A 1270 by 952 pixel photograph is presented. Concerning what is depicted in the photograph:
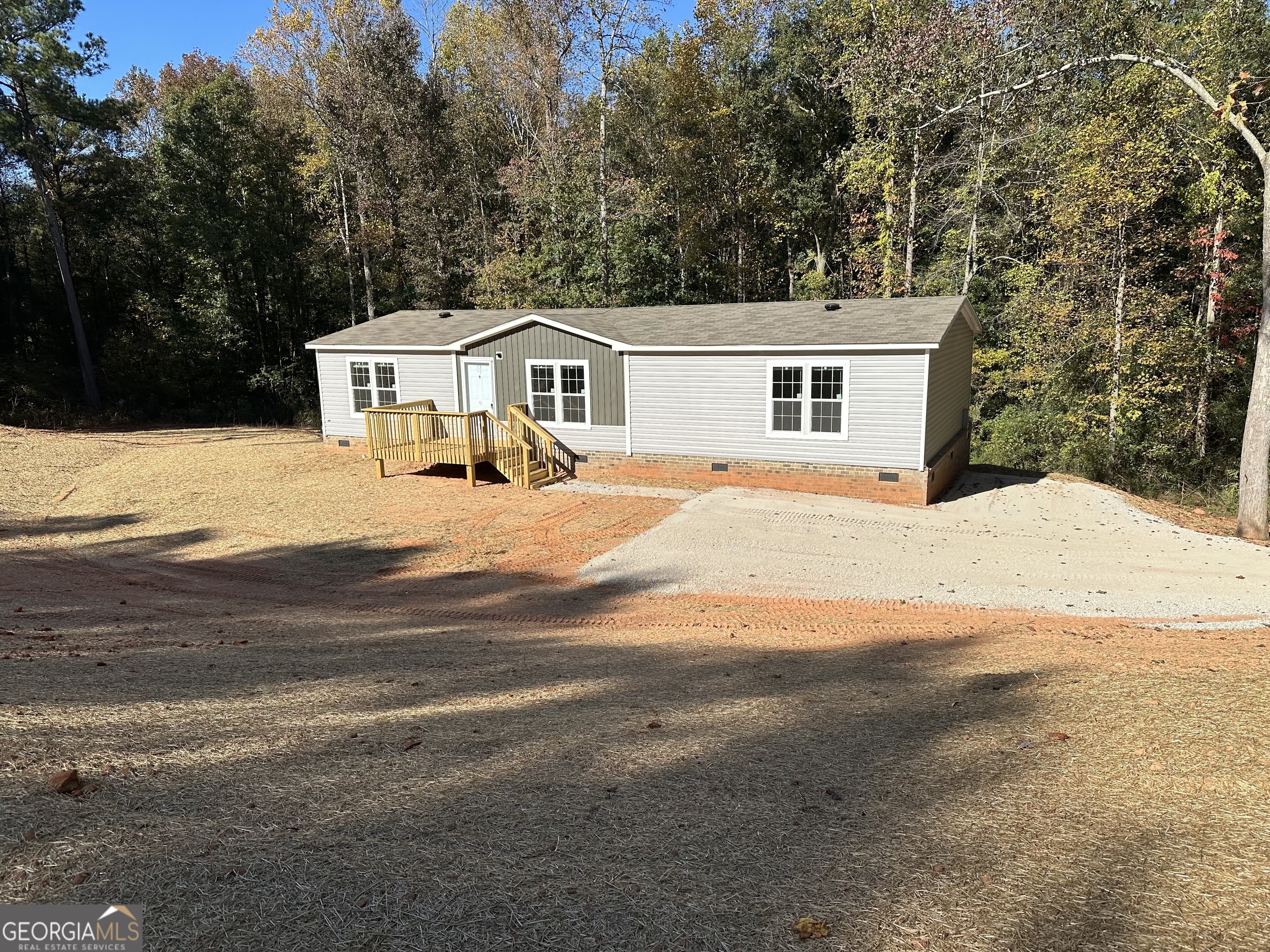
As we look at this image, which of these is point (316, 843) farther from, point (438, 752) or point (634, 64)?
point (634, 64)

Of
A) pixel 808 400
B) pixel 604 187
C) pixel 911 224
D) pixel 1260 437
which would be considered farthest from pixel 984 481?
pixel 604 187

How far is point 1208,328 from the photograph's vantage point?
20.4 meters

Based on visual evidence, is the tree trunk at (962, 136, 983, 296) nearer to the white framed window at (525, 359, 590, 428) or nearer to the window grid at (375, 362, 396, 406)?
the white framed window at (525, 359, 590, 428)

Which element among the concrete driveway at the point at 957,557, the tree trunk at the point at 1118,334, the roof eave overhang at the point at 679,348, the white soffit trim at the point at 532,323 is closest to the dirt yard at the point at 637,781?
the concrete driveway at the point at 957,557

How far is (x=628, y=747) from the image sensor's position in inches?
171

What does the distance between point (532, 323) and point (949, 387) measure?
960 cm

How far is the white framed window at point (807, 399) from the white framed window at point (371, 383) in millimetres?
9916

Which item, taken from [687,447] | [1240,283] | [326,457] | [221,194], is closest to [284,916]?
[687,447]

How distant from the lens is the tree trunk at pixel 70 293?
25.1 metres

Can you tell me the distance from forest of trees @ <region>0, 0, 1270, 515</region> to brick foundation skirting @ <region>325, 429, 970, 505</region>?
301 inches

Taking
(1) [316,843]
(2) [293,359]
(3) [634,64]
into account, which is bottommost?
(1) [316,843]

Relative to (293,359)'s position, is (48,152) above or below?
above

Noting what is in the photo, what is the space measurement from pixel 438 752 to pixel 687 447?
12.7m

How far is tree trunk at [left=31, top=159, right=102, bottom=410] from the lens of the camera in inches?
987
